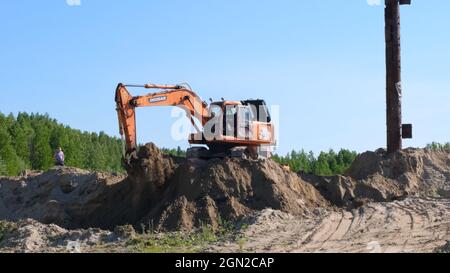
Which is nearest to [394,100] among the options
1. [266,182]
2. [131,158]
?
[266,182]

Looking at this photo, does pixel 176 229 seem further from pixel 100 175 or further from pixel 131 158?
pixel 100 175

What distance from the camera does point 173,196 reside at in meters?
22.1

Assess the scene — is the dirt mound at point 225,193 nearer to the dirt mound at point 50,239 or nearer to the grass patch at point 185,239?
the grass patch at point 185,239

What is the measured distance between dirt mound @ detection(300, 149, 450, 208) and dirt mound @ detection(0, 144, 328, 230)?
41.7 inches

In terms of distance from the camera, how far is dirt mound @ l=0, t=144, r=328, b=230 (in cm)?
2083

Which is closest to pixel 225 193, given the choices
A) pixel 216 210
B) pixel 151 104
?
pixel 216 210

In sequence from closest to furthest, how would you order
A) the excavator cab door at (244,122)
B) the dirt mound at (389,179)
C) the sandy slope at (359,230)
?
the sandy slope at (359,230) → the dirt mound at (389,179) → the excavator cab door at (244,122)

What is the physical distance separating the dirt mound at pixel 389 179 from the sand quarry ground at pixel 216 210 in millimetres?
66

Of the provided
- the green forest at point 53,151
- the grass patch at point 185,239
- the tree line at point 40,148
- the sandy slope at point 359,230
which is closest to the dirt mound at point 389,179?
the sandy slope at point 359,230

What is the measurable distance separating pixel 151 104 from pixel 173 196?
10.5 feet

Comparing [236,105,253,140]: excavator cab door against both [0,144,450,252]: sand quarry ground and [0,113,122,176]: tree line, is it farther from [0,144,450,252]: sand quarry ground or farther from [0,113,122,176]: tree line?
[0,113,122,176]: tree line

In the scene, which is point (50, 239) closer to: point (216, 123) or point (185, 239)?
point (185, 239)

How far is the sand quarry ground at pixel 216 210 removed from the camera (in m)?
17.8
